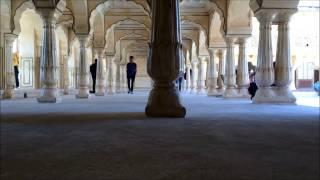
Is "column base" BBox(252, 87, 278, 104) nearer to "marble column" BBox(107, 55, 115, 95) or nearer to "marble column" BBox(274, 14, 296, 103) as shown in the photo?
"marble column" BBox(274, 14, 296, 103)

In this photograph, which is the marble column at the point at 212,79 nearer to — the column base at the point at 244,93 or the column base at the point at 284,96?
the column base at the point at 244,93

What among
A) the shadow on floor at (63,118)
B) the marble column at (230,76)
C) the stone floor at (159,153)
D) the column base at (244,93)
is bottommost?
the stone floor at (159,153)

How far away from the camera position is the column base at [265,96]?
10.1 metres

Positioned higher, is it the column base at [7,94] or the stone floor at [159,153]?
the column base at [7,94]

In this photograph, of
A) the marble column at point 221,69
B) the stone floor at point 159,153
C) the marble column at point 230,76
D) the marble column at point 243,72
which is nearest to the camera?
the stone floor at point 159,153

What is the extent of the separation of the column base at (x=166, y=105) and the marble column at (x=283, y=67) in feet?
16.8

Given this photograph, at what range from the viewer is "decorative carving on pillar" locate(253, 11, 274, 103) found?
10.2 m

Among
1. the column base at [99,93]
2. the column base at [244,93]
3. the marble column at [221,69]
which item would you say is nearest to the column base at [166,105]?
the column base at [244,93]

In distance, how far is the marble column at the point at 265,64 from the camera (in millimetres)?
10242

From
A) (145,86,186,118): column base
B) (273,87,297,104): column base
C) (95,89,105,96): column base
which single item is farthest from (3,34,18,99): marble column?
(145,86,186,118): column base

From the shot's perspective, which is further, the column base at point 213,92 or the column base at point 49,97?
the column base at point 213,92

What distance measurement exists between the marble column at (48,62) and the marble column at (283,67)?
5.87 meters

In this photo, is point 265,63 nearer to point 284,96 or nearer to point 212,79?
point 284,96

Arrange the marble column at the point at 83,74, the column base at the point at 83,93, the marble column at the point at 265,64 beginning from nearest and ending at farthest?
the marble column at the point at 265,64, the column base at the point at 83,93, the marble column at the point at 83,74
